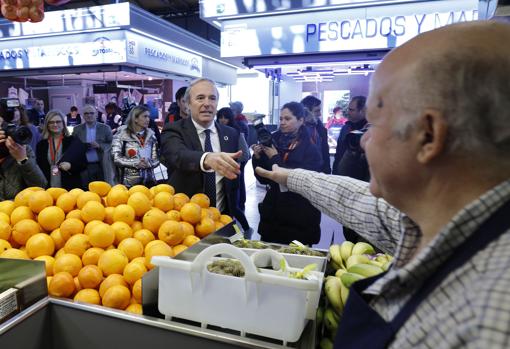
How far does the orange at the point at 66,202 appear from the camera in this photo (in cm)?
166

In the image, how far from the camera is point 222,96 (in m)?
11.5

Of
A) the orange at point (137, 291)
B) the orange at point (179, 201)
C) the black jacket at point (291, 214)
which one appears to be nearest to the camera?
the orange at point (137, 291)

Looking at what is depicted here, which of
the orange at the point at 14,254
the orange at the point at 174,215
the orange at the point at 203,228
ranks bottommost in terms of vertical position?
the orange at the point at 14,254

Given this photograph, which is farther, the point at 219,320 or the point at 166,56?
the point at 166,56

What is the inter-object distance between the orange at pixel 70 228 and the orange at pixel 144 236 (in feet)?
0.77

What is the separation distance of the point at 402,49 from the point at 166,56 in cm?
699

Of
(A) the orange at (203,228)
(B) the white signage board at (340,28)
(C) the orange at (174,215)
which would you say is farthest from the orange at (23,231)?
(B) the white signage board at (340,28)

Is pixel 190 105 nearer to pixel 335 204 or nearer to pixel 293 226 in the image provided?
pixel 293 226

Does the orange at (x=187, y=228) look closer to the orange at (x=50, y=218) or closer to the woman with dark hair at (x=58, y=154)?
the orange at (x=50, y=218)

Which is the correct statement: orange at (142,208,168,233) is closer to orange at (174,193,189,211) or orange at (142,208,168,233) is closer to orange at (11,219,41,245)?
orange at (174,193,189,211)

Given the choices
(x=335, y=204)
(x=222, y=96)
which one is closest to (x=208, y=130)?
(x=335, y=204)

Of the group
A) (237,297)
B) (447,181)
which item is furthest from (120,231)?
(447,181)

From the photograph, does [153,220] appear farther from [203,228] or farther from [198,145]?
[198,145]

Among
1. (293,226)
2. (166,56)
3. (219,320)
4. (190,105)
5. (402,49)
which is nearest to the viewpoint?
(402,49)
